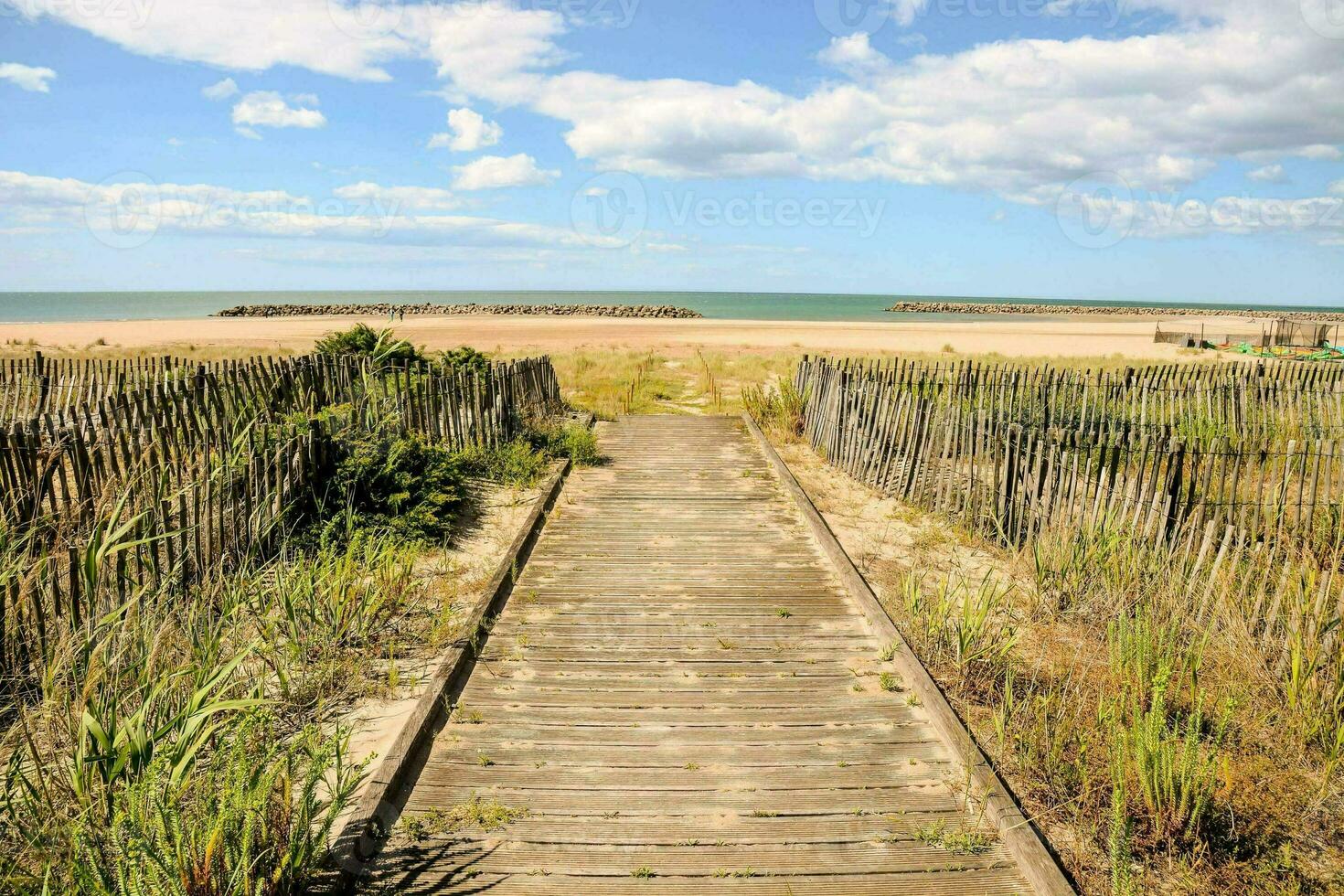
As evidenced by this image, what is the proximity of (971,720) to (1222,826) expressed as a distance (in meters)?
1.05

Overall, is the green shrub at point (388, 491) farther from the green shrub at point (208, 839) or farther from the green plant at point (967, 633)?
the green plant at point (967, 633)

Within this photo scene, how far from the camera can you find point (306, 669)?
4.11 meters

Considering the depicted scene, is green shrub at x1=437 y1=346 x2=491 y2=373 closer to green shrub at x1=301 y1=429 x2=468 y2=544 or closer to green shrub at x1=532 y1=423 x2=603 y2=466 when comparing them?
green shrub at x1=532 y1=423 x2=603 y2=466

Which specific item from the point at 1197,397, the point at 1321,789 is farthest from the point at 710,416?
the point at 1321,789

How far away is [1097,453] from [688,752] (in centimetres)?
424

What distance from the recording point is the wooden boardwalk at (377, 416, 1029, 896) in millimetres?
2801

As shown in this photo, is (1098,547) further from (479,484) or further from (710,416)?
(710,416)

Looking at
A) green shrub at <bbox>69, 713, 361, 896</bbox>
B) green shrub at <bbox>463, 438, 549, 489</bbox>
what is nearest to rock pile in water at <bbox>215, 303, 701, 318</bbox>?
green shrub at <bbox>463, 438, 549, 489</bbox>

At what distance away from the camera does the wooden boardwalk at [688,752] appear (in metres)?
2.80

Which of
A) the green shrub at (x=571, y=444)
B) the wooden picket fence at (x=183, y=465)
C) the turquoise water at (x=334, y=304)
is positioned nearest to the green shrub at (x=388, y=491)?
the wooden picket fence at (x=183, y=465)

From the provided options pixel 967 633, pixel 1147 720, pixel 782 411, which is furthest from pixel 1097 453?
pixel 782 411

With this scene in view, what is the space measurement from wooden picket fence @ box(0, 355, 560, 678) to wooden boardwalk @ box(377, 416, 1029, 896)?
174cm

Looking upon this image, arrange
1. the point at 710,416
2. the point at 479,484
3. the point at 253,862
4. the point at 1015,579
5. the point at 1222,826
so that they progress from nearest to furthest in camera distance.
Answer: the point at 253,862, the point at 1222,826, the point at 1015,579, the point at 479,484, the point at 710,416

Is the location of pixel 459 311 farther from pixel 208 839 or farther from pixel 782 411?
pixel 208 839
